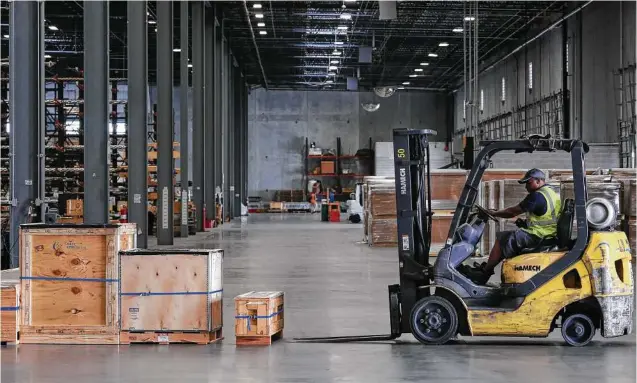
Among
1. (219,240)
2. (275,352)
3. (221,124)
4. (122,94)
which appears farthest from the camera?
(122,94)

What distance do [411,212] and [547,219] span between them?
121 centimetres

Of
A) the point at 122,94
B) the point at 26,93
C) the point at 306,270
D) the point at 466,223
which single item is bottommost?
the point at 306,270

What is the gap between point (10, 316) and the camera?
7945 mm

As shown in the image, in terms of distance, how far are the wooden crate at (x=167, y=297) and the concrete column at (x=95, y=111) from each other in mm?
8934

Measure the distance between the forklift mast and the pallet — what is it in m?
1.86

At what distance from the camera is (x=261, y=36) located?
3909cm

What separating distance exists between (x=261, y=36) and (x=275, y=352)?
107 ft

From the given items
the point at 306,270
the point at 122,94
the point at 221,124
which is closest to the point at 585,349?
the point at 306,270

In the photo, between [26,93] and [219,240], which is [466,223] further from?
[219,240]

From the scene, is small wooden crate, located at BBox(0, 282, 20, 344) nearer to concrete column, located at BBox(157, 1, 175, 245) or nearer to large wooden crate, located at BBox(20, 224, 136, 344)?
large wooden crate, located at BBox(20, 224, 136, 344)

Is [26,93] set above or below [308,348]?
above

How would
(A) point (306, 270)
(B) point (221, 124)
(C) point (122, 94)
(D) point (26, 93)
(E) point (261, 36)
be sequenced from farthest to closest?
(C) point (122, 94), (E) point (261, 36), (B) point (221, 124), (A) point (306, 270), (D) point (26, 93)

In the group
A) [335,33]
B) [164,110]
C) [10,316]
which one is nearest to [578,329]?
[10,316]

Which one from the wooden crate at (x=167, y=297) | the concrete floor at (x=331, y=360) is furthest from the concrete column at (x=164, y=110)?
the wooden crate at (x=167, y=297)
